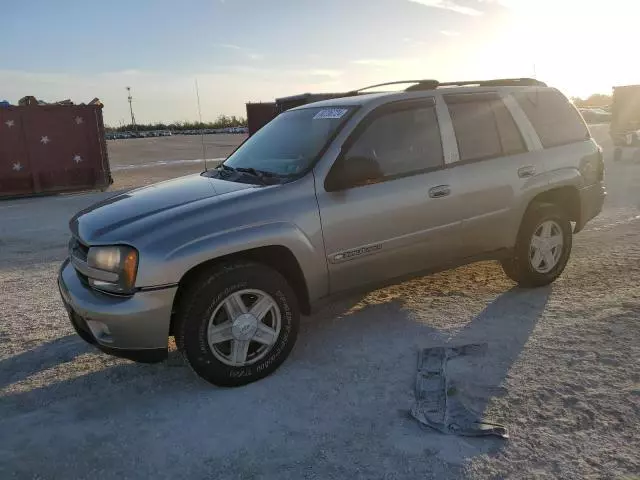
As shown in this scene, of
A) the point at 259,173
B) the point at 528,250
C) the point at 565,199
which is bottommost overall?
the point at 528,250

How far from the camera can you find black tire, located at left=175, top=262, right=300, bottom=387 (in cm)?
329

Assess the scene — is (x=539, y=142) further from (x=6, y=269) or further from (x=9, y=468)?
(x=6, y=269)

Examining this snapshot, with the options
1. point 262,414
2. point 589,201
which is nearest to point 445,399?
point 262,414

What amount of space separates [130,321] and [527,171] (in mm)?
3458

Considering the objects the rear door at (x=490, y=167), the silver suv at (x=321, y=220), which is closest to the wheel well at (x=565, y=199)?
the silver suv at (x=321, y=220)

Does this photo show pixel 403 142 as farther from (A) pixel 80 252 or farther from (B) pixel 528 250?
(A) pixel 80 252

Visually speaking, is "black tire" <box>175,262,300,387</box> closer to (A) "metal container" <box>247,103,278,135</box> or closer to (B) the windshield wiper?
(B) the windshield wiper

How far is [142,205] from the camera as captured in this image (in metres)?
3.66

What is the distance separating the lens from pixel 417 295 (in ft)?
16.4

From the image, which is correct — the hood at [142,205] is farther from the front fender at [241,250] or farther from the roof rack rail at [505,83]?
the roof rack rail at [505,83]

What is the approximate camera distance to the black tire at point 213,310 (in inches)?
129

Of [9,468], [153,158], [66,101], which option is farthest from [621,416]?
[153,158]

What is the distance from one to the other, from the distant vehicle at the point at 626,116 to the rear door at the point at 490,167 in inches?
559

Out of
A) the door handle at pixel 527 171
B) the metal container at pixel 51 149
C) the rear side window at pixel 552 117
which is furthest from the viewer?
the metal container at pixel 51 149
